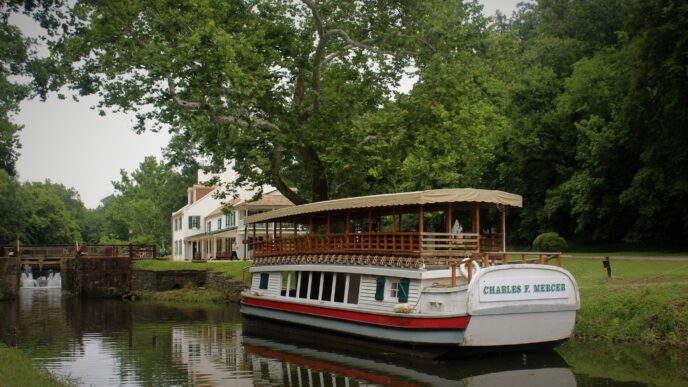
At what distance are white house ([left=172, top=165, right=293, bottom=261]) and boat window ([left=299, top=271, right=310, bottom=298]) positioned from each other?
117 ft

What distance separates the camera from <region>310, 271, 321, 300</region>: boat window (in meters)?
28.8

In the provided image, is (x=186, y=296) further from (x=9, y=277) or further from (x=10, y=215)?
(x=10, y=215)

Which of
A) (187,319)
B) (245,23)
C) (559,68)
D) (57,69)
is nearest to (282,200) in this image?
(559,68)

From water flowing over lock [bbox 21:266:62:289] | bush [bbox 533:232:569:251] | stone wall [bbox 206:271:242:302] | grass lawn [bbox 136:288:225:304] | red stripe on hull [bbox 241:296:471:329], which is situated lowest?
water flowing over lock [bbox 21:266:62:289]

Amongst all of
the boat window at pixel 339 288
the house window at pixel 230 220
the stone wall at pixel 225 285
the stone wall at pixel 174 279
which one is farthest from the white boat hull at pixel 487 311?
the house window at pixel 230 220

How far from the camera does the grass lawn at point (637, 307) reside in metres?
22.6

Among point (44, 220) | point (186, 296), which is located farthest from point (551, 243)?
point (44, 220)

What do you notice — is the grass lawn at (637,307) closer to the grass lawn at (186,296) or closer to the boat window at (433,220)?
the boat window at (433,220)

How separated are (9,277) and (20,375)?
39.8m

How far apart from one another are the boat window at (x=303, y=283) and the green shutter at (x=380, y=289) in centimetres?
519

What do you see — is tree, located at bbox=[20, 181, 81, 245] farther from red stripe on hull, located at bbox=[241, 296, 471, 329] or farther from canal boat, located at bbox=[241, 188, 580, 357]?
canal boat, located at bbox=[241, 188, 580, 357]

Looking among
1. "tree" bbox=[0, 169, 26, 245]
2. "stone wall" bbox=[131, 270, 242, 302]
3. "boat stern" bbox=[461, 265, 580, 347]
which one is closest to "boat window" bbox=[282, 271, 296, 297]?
"boat stern" bbox=[461, 265, 580, 347]

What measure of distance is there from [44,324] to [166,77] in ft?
42.8

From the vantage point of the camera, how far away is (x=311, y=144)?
113 feet
